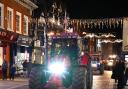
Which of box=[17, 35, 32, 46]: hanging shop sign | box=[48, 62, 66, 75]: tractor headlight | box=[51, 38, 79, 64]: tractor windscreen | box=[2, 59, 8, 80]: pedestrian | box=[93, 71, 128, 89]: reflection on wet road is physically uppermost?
box=[17, 35, 32, 46]: hanging shop sign

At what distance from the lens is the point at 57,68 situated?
857 inches

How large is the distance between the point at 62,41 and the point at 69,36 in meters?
0.44

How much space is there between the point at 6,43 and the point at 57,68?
55.7 feet

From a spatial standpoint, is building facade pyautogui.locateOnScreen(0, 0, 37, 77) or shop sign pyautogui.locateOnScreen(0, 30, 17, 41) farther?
building facade pyautogui.locateOnScreen(0, 0, 37, 77)

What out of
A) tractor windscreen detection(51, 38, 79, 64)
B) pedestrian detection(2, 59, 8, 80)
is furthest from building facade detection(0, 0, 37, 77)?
tractor windscreen detection(51, 38, 79, 64)

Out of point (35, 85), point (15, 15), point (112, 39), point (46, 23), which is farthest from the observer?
point (112, 39)

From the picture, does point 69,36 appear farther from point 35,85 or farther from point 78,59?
point 35,85

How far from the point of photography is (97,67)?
2202 inches

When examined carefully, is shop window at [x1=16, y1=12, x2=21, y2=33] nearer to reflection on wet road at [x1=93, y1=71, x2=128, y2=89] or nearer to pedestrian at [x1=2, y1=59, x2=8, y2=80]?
pedestrian at [x1=2, y1=59, x2=8, y2=80]

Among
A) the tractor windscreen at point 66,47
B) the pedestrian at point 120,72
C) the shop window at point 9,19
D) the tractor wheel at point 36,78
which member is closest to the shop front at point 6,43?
the shop window at point 9,19

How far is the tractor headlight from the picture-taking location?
2175 cm

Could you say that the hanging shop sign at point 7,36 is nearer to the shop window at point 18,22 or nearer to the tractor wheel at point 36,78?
the shop window at point 18,22

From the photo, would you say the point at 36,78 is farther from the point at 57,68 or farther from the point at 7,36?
the point at 7,36

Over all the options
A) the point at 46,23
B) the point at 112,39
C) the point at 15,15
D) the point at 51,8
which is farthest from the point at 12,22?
the point at 112,39
